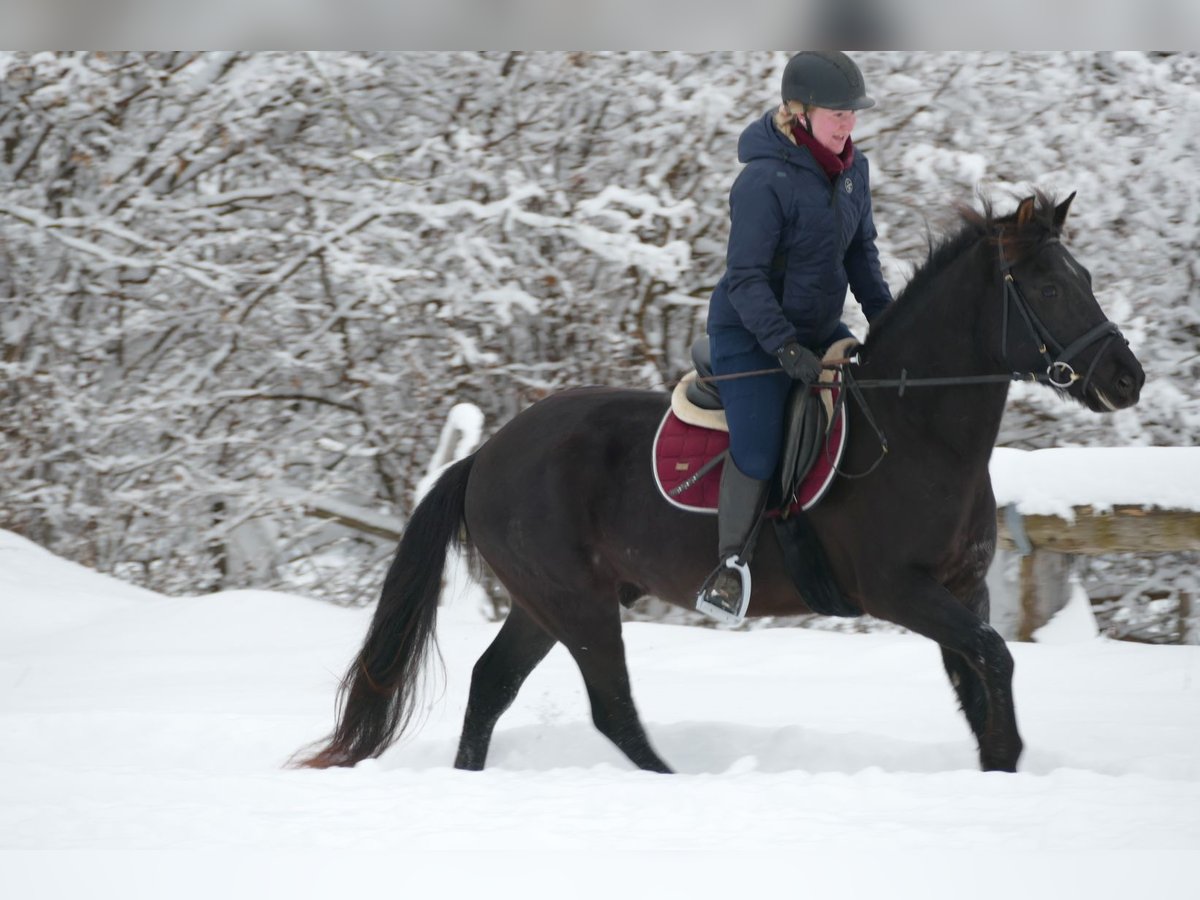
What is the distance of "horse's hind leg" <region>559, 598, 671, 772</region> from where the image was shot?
15.9 ft

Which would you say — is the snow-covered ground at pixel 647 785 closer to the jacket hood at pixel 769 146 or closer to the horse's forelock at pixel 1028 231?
the horse's forelock at pixel 1028 231

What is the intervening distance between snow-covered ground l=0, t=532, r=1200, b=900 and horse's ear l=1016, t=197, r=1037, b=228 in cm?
167

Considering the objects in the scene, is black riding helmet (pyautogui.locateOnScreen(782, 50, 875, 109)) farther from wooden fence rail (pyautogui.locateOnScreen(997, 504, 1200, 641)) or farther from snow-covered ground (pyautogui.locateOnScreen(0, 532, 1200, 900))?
wooden fence rail (pyautogui.locateOnScreen(997, 504, 1200, 641))

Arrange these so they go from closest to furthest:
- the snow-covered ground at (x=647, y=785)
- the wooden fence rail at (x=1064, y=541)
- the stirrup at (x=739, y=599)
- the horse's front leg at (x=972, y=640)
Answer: the snow-covered ground at (x=647, y=785) → the horse's front leg at (x=972, y=640) → the stirrup at (x=739, y=599) → the wooden fence rail at (x=1064, y=541)

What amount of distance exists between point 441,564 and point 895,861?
2800mm

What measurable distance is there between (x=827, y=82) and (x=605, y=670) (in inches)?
87.8

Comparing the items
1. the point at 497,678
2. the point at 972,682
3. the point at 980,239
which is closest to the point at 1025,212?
the point at 980,239

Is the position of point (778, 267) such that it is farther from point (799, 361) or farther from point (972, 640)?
point (972, 640)

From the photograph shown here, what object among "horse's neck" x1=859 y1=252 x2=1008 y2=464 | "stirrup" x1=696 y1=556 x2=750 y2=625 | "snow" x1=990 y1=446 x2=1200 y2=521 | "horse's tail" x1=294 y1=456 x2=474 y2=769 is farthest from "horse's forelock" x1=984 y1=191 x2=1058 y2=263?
"snow" x1=990 y1=446 x2=1200 y2=521

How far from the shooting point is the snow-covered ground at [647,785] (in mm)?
2777

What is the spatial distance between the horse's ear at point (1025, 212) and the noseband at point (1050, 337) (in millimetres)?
75

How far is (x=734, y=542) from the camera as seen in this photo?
4496 mm

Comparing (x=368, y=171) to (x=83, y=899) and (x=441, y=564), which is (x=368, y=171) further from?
(x=83, y=899)

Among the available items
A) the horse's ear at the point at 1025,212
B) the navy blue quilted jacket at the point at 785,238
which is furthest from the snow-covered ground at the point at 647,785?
the horse's ear at the point at 1025,212
